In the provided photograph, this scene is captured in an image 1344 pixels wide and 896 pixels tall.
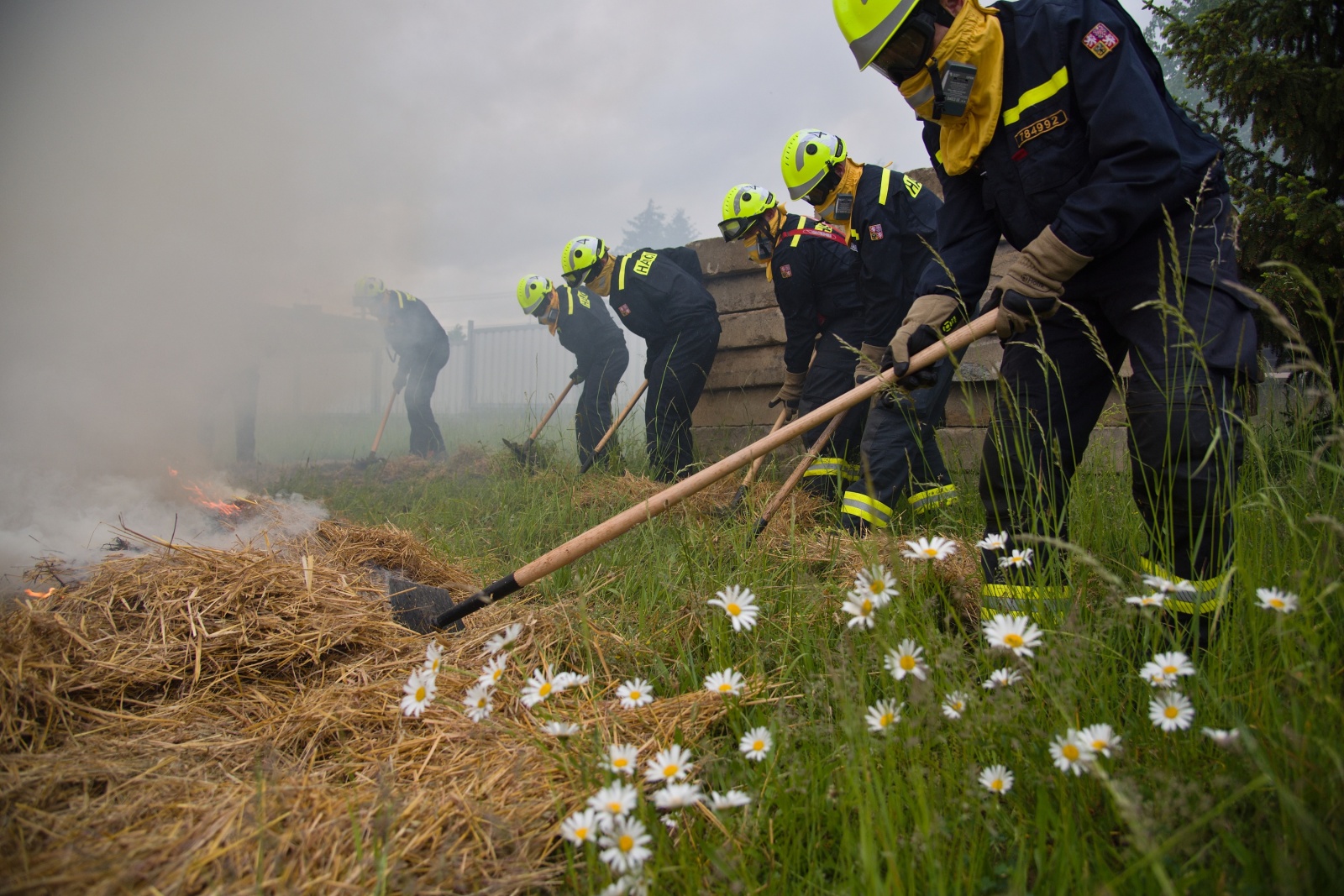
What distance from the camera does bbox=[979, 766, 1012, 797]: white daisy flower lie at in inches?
42.6

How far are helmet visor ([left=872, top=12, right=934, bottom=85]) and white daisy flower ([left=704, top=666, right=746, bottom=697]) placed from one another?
1.98m

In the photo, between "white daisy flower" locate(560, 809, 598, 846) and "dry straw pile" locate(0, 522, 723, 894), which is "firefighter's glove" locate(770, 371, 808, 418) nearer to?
"dry straw pile" locate(0, 522, 723, 894)

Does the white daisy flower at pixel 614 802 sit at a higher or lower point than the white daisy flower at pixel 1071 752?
lower

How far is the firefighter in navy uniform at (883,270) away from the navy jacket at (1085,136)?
1.14 meters

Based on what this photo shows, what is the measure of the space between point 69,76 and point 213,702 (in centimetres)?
894

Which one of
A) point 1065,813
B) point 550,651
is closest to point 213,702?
point 550,651

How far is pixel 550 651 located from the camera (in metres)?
2.01

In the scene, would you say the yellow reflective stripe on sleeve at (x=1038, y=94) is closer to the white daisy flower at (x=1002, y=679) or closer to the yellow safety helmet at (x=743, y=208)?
the white daisy flower at (x=1002, y=679)

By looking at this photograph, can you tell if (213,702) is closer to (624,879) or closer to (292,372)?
(624,879)

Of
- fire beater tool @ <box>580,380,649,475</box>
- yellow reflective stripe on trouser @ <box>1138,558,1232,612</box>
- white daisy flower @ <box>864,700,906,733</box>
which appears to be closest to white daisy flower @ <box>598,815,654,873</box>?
white daisy flower @ <box>864,700,906,733</box>

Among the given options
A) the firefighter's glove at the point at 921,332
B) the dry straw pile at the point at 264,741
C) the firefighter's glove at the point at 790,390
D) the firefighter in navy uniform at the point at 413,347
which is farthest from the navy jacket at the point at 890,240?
the firefighter in navy uniform at the point at 413,347

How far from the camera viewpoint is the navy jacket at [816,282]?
448 centimetres

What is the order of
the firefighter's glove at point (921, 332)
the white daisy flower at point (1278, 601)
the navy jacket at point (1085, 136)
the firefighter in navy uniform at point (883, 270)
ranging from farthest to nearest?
the firefighter in navy uniform at point (883, 270) < the firefighter's glove at point (921, 332) < the navy jacket at point (1085, 136) < the white daisy flower at point (1278, 601)

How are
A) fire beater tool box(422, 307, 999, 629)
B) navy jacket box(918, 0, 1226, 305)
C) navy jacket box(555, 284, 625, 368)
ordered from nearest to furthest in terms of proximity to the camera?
navy jacket box(918, 0, 1226, 305) → fire beater tool box(422, 307, 999, 629) → navy jacket box(555, 284, 625, 368)
